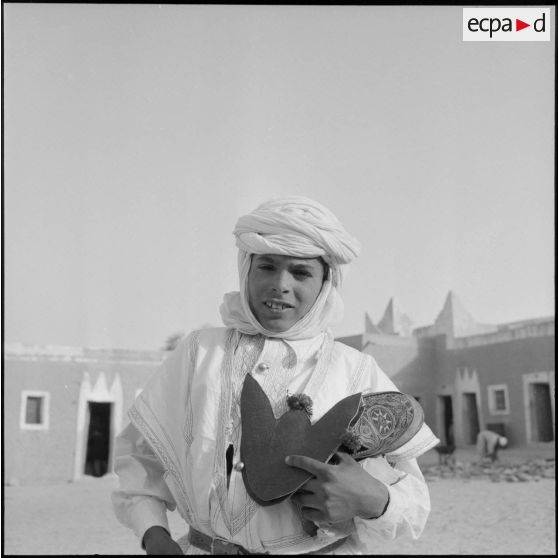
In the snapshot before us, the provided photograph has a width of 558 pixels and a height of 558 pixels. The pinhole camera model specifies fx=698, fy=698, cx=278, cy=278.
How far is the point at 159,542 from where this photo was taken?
124 cm

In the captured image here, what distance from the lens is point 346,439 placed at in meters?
1.20

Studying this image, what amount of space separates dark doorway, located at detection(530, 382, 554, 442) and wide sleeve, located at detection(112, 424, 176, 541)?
34.2 ft

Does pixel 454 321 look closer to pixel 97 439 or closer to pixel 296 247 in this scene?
pixel 97 439

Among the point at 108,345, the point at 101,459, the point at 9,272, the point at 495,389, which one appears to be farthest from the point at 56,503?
the point at 495,389

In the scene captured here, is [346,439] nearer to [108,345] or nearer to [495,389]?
[108,345]

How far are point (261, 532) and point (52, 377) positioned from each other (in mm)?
9592

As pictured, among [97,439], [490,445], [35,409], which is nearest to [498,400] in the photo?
[490,445]

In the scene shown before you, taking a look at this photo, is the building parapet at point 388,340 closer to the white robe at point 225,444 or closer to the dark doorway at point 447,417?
the dark doorway at point 447,417

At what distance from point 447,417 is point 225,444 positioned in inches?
456

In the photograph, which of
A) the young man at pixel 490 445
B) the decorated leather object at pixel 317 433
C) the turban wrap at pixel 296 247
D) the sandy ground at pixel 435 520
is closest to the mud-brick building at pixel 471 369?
the young man at pixel 490 445

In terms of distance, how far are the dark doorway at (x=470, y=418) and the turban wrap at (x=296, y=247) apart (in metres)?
10.9

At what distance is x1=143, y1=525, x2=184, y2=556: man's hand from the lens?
1236 mm

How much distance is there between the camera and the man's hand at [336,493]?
1155mm

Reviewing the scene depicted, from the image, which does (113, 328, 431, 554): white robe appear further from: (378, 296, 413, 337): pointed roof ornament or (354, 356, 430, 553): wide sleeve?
(378, 296, 413, 337): pointed roof ornament
